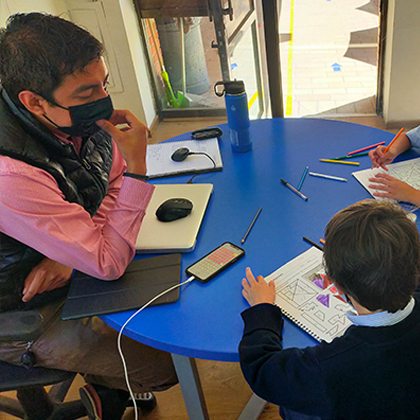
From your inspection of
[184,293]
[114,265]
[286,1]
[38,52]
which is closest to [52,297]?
[114,265]

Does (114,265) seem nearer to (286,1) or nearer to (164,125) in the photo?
(164,125)

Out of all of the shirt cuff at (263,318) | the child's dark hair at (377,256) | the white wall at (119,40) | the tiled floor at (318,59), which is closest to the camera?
the child's dark hair at (377,256)

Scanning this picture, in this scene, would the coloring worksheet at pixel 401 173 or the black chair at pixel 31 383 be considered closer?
the black chair at pixel 31 383

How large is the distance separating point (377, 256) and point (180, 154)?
0.93m

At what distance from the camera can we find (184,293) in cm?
99

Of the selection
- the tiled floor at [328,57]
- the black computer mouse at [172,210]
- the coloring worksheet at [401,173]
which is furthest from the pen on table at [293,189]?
the tiled floor at [328,57]

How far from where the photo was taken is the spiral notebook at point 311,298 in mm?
867

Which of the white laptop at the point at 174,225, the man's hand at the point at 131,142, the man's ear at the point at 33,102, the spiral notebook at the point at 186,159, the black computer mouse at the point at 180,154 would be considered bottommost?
the spiral notebook at the point at 186,159

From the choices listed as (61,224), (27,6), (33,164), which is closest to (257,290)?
(61,224)

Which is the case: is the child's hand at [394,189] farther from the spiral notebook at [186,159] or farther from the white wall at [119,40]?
the white wall at [119,40]

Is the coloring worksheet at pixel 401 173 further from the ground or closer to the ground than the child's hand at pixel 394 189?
closer to the ground

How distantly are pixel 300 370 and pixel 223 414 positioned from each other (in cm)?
86

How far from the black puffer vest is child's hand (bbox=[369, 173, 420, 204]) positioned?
815 millimetres

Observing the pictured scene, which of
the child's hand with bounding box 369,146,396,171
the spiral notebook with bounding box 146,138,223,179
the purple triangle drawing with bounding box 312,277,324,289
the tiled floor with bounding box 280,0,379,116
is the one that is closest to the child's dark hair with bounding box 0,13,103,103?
the spiral notebook with bounding box 146,138,223,179
